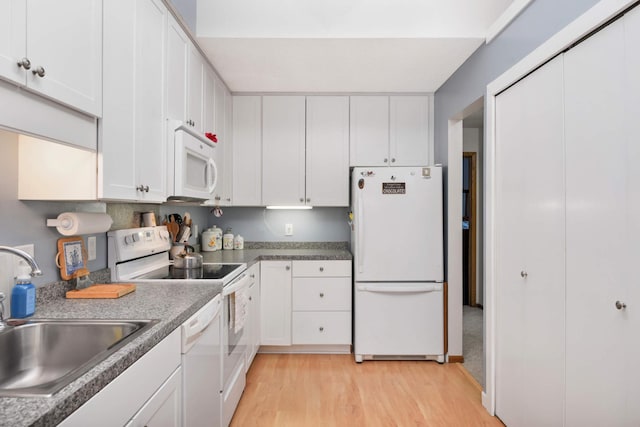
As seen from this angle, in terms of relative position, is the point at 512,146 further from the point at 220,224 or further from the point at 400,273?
the point at 220,224

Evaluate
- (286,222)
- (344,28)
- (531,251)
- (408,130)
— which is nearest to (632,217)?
(531,251)

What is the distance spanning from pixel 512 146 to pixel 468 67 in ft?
2.91

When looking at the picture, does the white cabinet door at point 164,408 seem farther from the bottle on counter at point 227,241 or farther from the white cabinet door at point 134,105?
the bottle on counter at point 227,241

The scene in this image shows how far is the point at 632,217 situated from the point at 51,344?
2.00 m

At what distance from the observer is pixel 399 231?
284cm

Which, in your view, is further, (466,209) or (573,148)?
(466,209)

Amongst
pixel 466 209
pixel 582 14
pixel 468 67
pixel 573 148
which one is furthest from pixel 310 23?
pixel 466 209

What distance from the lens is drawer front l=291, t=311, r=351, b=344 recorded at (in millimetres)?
2938

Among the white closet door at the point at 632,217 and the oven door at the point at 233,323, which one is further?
the oven door at the point at 233,323

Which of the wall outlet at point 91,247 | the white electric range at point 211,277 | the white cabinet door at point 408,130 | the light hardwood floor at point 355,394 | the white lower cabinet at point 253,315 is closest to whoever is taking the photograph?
the wall outlet at point 91,247

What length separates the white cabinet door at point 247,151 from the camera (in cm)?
319

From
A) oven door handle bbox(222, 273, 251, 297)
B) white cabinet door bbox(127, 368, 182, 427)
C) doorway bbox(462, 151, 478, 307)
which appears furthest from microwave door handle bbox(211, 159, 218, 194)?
doorway bbox(462, 151, 478, 307)

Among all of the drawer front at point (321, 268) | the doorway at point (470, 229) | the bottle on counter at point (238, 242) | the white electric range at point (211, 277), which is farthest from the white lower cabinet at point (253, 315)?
the doorway at point (470, 229)

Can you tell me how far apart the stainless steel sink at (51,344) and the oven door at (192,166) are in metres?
Answer: 0.86
